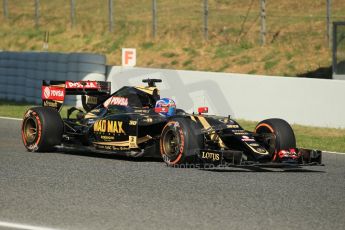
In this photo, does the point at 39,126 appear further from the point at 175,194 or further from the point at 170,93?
the point at 170,93

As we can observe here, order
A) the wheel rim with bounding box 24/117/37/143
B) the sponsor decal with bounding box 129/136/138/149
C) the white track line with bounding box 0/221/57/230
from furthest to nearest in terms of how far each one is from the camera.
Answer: the wheel rim with bounding box 24/117/37/143
the sponsor decal with bounding box 129/136/138/149
the white track line with bounding box 0/221/57/230

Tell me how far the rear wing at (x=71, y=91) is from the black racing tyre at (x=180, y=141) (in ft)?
7.68

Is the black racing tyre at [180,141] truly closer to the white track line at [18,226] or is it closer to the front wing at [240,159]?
the front wing at [240,159]

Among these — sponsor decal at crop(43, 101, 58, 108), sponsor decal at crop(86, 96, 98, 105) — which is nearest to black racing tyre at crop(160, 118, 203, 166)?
sponsor decal at crop(86, 96, 98, 105)

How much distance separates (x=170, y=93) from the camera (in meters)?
21.6

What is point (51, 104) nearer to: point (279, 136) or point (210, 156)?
point (210, 156)

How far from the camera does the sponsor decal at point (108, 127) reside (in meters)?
13.2

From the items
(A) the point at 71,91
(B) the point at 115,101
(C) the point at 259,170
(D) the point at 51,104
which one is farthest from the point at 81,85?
(C) the point at 259,170

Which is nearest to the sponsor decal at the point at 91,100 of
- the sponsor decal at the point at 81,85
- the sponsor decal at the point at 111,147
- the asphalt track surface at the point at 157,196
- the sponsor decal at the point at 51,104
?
the sponsor decal at the point at 81,85

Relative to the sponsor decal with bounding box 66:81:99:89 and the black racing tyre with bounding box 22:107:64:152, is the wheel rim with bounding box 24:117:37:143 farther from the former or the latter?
the sponsor decal with bounding box 66:81:99:89

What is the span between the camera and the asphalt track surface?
838 cm

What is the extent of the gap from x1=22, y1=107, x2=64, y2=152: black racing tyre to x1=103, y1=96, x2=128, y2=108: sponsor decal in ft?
2.44

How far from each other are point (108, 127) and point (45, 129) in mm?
1032

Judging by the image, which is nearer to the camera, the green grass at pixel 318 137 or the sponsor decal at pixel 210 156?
the sponsor decal at pixel 210 156
